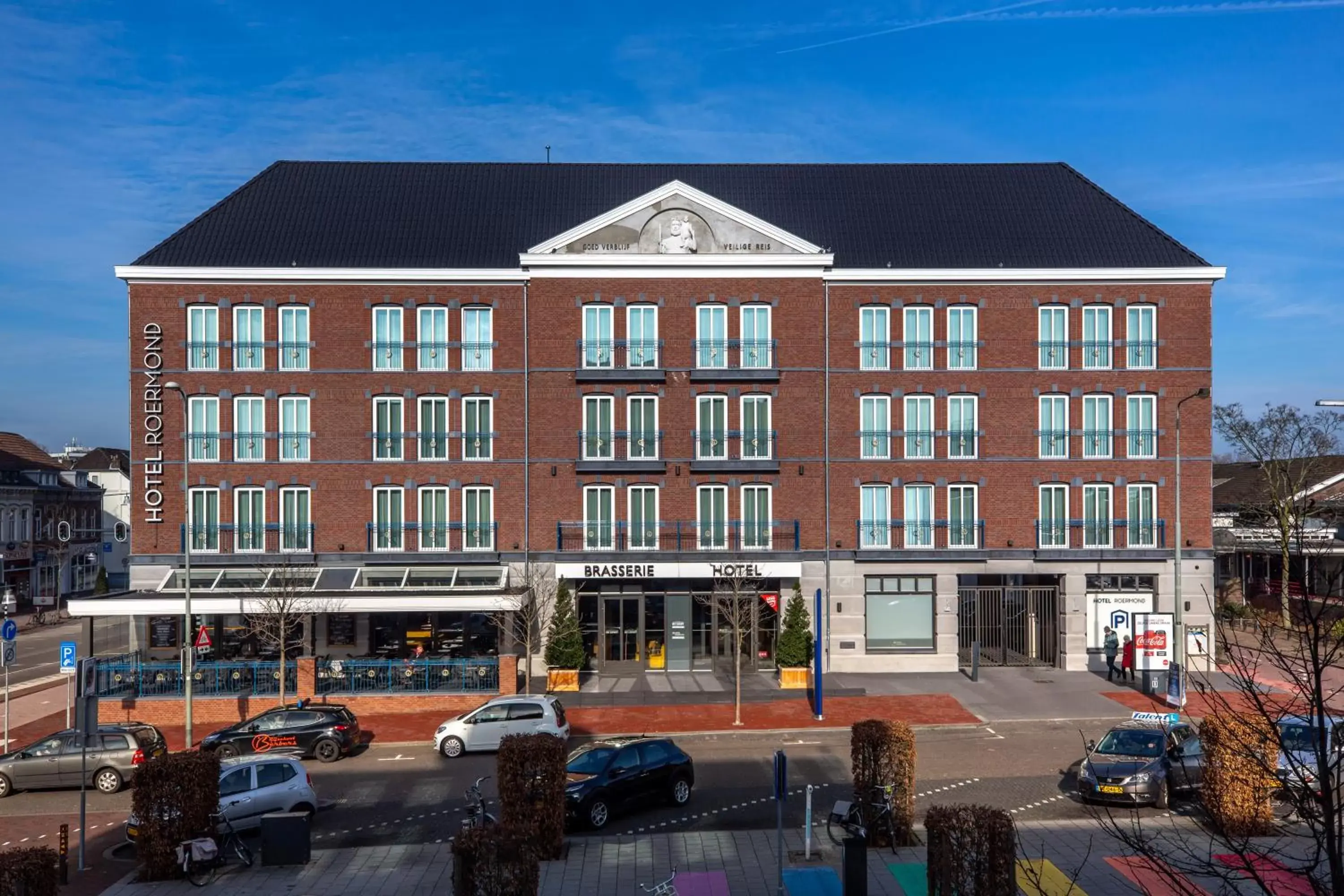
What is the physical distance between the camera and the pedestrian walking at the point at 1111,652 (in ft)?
117

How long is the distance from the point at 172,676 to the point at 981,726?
23431 millimetres

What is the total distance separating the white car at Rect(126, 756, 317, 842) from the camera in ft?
65.9

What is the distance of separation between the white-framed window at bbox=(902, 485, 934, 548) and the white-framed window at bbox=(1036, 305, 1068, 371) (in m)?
6.02

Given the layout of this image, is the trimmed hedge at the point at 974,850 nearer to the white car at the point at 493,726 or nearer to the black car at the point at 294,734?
the white car at the point at 493,726

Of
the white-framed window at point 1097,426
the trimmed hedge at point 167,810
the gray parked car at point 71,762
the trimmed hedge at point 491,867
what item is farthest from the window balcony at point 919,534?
the trimmed hedge at point 491,867

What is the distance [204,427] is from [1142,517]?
3272 centimetres

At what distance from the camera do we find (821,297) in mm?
37594

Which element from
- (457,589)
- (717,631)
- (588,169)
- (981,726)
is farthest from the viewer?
(588,169)

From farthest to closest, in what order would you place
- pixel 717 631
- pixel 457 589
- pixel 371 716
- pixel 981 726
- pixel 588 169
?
pixel 588 169, pixel 717 631, pixel 457 589, pixel 371 716, pixel 981 726

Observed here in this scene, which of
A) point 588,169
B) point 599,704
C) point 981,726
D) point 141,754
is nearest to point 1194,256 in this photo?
point 981,726

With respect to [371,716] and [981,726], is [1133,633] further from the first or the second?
[371,716]

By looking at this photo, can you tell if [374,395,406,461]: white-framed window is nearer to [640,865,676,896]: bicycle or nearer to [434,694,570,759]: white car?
[434,694,570,759]: white car

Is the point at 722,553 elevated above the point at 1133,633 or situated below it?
above

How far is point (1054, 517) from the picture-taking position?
3766 cm
